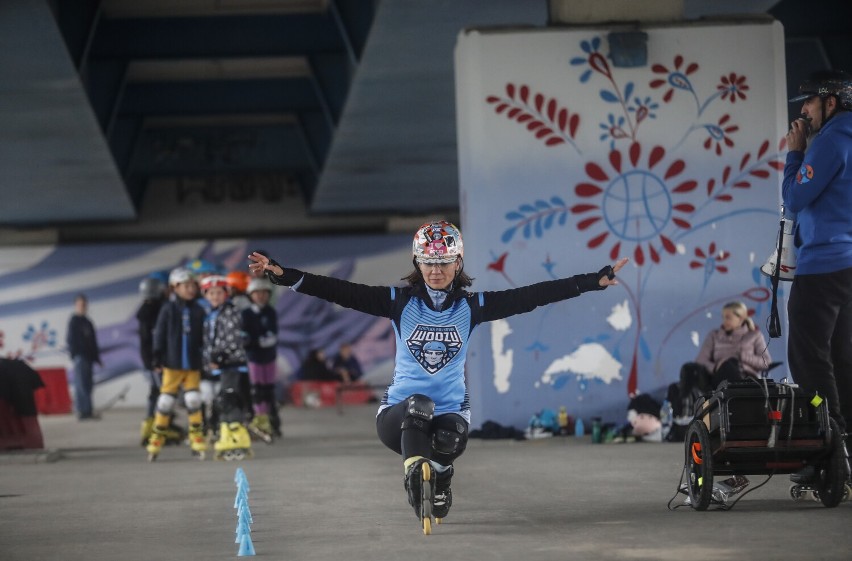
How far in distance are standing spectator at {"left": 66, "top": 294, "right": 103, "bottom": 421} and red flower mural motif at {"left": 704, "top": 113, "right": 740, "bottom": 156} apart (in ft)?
47.8

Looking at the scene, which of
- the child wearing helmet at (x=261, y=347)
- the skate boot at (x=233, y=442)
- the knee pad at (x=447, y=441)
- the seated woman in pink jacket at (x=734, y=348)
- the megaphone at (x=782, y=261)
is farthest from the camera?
the child wearing helmet at (x=261, y=347)

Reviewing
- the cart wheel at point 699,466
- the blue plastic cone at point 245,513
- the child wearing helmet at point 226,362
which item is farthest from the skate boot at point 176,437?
the cart wheel at point 699,466

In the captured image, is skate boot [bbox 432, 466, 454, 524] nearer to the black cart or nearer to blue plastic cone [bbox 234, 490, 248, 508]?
the black cart

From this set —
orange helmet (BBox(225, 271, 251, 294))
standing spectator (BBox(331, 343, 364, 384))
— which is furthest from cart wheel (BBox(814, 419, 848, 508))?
standing spectator (BBox(331, 343, 364, 384))

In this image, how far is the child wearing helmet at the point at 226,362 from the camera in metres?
12.9

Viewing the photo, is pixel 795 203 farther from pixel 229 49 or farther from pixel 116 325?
pixel 116 325

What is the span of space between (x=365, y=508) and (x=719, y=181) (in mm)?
7017

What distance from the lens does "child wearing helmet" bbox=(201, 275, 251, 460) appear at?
42.4ft

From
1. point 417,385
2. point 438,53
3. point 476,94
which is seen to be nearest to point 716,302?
point 476,94

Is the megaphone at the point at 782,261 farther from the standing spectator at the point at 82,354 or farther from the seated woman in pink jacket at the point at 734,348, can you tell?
the standing spectator at the point at 82,354

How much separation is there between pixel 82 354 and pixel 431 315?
20019 millimetres

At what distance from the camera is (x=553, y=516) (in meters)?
7.43

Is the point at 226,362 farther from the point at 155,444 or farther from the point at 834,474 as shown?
the point at 834,474

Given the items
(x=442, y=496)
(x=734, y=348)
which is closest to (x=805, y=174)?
(x=442, y=496)
